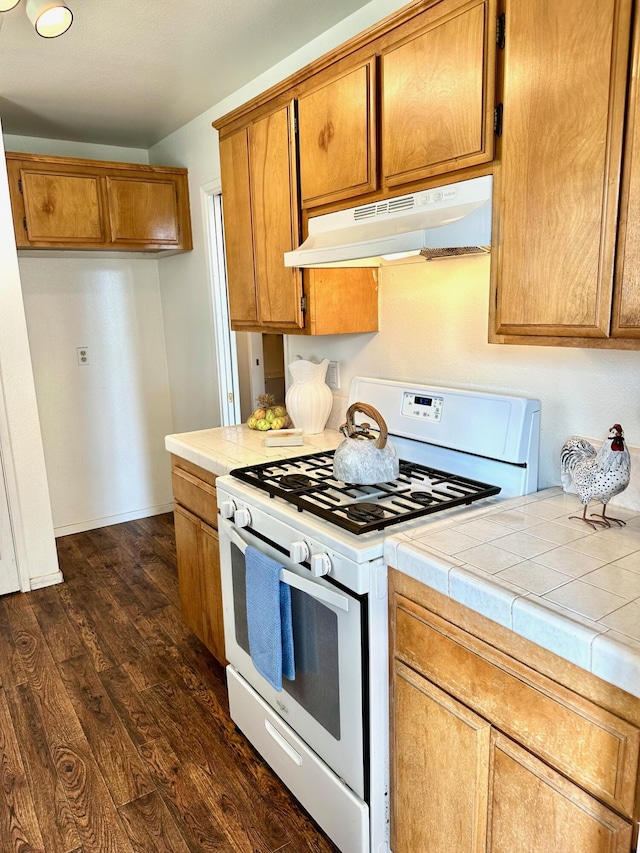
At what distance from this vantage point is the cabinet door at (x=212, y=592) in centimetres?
226

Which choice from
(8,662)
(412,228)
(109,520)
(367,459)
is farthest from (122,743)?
(109,520)

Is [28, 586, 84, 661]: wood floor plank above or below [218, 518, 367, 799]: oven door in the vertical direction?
below

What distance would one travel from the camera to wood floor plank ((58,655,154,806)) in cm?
189

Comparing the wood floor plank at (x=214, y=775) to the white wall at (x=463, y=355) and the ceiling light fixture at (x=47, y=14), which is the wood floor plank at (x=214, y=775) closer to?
the white wall at (x=463, y=355)

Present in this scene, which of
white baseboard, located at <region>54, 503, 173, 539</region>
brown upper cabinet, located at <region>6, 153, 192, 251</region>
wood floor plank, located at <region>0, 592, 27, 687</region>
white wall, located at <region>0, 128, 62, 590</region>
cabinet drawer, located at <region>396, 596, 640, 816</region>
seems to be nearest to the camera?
cabinet drawer, located at <region>396, 596, 640, 816</region>

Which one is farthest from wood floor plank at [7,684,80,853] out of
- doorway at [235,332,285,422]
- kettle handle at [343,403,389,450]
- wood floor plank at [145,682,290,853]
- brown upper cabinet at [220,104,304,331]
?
doorway at [235,332,285,422]

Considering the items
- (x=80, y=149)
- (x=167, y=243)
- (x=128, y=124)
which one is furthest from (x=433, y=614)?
(x=80, y=149)

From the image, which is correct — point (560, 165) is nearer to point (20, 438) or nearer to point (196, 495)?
point (196, 495)

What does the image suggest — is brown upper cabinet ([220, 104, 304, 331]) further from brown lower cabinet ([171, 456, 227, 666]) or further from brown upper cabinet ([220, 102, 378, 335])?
brown lower cabinet ([171, 456, 227, 666])

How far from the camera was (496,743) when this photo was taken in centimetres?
114

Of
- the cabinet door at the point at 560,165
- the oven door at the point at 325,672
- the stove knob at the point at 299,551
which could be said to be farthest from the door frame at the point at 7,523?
the cabinet door at the point at 560,165

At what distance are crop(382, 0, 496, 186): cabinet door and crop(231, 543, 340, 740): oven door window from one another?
1.18 metres

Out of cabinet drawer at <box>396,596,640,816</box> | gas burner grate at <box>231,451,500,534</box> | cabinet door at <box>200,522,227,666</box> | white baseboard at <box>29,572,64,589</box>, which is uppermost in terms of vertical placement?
gas burner grate at <box>231,451,500,534</box>

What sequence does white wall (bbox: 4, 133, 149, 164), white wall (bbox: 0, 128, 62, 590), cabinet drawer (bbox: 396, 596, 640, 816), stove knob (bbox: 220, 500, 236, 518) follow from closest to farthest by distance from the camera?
cabinet drawer (bbox: 396, 596, 640, 816) < stove knob (bbox: 220, 500, 236, 518) < white wall (bbox: 0, 128, 62, 590) < white wall (bbox: 4, 133, 149, 164)
